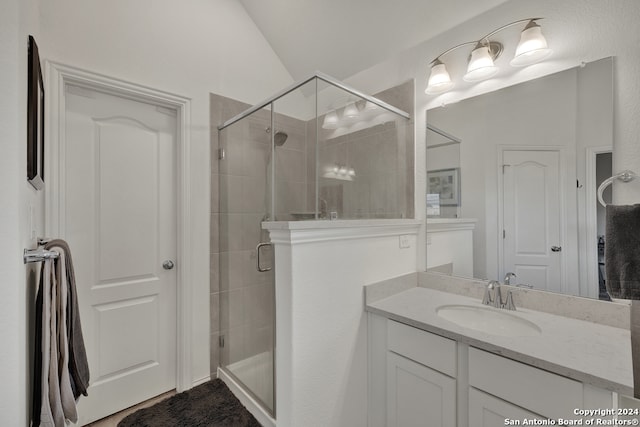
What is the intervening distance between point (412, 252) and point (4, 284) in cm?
189

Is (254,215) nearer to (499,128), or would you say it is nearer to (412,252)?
(412,252)

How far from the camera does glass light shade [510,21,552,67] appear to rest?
1406 millimetres

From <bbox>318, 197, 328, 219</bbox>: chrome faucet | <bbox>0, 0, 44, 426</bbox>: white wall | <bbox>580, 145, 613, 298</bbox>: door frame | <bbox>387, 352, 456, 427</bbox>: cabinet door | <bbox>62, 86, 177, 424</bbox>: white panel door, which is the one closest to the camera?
<bbox>0, 0, 44, 426</bbox>: white wall

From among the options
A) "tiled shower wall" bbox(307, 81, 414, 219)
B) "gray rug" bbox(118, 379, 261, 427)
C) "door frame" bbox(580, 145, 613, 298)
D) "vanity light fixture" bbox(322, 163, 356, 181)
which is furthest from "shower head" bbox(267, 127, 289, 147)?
"gray rug" bbox(118, 379, 261, 427)

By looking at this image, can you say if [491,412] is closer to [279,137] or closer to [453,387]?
[453,387]

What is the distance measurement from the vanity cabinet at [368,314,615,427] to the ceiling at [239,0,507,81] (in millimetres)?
1833

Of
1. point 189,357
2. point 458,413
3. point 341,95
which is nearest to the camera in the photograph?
point 458,413

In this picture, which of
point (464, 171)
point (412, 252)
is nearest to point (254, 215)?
point (412, 252)

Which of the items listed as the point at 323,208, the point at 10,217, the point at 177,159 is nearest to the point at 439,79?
the point at 323,208

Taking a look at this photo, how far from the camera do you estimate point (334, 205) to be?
1.60 m

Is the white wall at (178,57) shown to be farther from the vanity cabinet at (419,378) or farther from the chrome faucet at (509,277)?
the chrome faucet at (509,277)

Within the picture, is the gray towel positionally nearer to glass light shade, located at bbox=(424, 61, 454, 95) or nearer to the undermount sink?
the undermount sink

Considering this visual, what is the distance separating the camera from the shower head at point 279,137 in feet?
5.81

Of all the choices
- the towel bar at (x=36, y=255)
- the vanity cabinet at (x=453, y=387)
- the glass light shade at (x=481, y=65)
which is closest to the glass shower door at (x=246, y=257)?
the vanity cabinet at (x=453, y=387)
